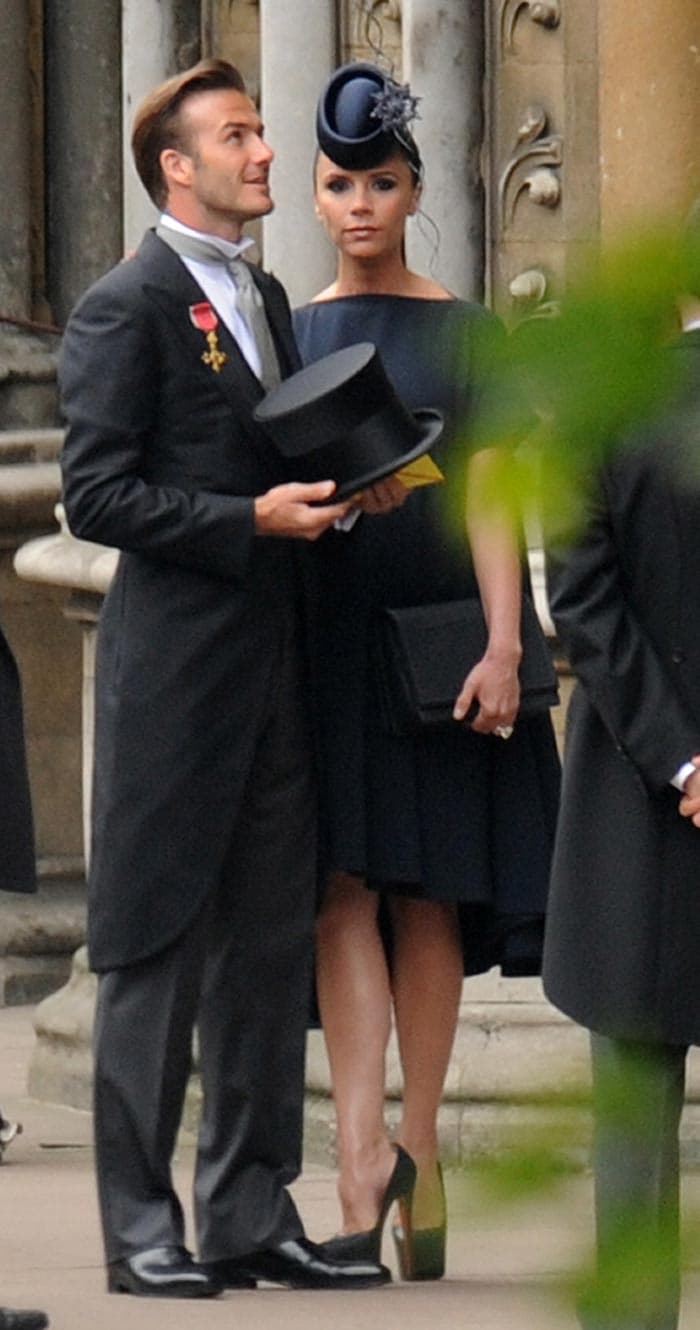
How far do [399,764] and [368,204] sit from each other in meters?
0.69

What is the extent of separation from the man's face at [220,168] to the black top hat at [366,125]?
0.14 m

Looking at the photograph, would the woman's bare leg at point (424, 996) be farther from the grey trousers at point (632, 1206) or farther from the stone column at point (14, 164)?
the stone column at point (14, 164)

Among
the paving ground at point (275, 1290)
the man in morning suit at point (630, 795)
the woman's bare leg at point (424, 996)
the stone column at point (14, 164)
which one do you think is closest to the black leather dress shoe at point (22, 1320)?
the paving ground at point (275, 1290)

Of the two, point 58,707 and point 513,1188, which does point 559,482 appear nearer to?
point 513,1188

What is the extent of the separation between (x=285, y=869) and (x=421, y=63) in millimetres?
2501

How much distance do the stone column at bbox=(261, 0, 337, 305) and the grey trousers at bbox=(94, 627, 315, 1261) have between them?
238 cm

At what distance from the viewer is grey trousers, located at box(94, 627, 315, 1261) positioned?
409 centimetres

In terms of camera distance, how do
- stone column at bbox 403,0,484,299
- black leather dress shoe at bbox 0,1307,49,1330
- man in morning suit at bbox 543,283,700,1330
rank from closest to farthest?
man in morning suit at bbox 543,283,700,1330
black leather dress shoe at bbox 0,1307,49,1330
stone column at bbox 403,0,484,299

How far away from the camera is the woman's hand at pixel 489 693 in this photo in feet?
13.8

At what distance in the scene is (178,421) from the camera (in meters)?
4.03

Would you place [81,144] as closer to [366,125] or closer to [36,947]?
[36,947]

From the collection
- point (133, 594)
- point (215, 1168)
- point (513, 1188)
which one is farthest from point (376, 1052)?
point (513, 1188)

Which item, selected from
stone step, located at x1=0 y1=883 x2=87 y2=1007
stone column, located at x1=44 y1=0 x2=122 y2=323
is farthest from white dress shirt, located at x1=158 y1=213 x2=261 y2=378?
stone column, located at x1=44 y1=0 x2=122 y2=323

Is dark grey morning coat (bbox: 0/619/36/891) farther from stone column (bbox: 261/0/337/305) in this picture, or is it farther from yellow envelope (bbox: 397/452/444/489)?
yellow envelope (bbox: 397/452/444/489)
